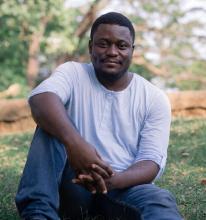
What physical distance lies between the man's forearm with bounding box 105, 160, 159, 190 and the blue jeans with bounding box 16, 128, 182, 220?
0.04 m

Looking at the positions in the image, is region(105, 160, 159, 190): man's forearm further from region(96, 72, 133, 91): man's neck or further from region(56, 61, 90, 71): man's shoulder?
region(56, 61, 90, 71): man's shoulder

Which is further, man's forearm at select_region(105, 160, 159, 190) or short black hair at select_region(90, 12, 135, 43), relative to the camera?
short black hair at select_region(90, 12, 135, 43)

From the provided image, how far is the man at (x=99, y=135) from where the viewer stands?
272 cm

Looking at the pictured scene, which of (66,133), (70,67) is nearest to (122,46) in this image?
(70,67)

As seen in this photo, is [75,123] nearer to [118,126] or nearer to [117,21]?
[118,126]

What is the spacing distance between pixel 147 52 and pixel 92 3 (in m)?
2.58

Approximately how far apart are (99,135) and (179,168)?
2.83m

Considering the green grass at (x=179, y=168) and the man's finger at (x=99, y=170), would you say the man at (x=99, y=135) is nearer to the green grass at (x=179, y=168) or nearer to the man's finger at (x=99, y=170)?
the man's finger at (x=99, y=170)

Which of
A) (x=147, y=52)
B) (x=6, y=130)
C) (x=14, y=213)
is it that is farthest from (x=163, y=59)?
(x=14, y=213)

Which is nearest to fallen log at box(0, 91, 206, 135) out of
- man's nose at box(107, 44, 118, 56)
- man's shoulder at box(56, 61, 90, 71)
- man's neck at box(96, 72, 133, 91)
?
man's shoulder at box(56, 61, 90, 71)

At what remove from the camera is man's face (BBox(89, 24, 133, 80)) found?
9.94 ft

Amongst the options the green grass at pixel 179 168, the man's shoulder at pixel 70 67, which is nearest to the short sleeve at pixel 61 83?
the man's shoulder at pixel 70 67

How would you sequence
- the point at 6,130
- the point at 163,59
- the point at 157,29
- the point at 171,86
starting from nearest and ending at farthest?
the point at 6,130
the point at 157,29
the point at 163,59
the point at 171,86

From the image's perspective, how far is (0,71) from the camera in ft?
54.1
